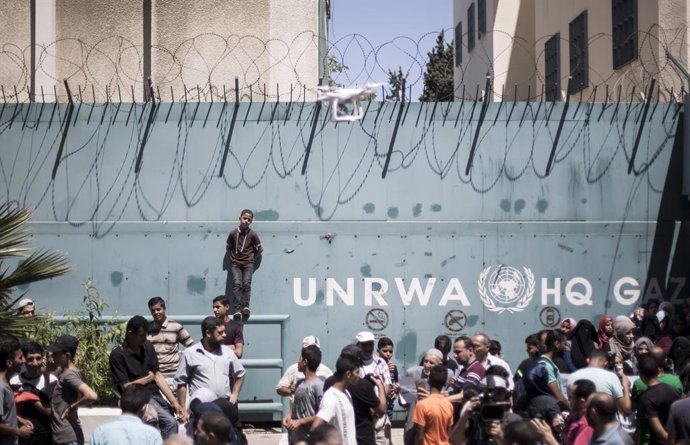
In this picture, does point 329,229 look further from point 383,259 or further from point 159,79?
point 159,79

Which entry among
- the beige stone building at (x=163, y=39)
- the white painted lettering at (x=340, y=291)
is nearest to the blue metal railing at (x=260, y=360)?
the white painted lettering at (x=340, y=291)

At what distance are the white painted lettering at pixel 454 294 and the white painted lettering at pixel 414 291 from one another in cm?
19

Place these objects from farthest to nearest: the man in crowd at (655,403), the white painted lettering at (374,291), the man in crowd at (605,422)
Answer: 1. the white painted lettering at (374,291)
2. the man in crowd at (655,403)
3. the man in crowd at (605,422)

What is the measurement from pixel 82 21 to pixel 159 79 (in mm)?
1763

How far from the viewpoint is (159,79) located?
19.0m

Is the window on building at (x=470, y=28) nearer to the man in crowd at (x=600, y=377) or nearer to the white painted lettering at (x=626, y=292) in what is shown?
the white painted lettering at (x=626, y=292)

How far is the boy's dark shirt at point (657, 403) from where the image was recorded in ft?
27.2

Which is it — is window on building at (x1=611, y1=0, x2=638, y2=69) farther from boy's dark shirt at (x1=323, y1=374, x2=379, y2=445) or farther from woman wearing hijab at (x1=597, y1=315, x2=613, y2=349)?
boy's dark shirt at (x1=323, y1=374, x2=379, y2=445)

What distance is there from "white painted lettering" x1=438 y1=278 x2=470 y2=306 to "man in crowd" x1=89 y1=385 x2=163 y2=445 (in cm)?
710

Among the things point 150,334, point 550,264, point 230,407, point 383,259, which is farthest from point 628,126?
point 230,407

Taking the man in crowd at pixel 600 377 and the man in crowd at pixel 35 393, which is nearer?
the man in crowd at pixel 600 377

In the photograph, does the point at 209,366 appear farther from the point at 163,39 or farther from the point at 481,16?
the point at 481,16

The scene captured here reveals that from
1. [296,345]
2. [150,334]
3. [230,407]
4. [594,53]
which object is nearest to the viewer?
[230,407]

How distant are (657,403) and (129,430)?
3.79m
